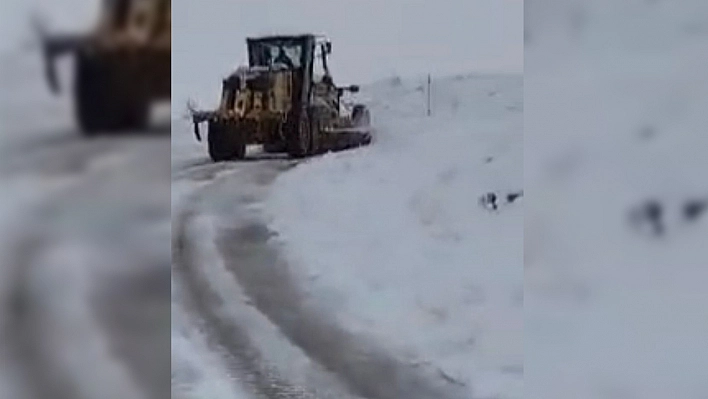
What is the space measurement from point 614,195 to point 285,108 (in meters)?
0.50

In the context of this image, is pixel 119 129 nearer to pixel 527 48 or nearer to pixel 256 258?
pixel 256 258

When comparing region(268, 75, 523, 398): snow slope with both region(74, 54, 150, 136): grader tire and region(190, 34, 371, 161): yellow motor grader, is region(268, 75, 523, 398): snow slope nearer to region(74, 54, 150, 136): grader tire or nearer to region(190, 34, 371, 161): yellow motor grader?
region(190, 34, 371, 161): yellow motor grader

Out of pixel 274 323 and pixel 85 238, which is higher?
pixel 85 238

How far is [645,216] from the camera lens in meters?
1.48

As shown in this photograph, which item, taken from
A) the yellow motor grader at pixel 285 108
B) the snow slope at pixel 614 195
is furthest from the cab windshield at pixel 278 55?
the snow slope at pixel 614 195

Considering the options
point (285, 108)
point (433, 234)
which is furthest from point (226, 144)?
point (433, 234)

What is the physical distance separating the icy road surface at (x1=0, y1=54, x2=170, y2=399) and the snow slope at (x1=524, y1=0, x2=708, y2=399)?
56cm

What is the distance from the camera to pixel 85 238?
169cm

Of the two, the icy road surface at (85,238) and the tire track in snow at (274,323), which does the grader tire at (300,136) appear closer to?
the tire track in snow at (274,323)

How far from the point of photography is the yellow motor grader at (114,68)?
168 centimetres

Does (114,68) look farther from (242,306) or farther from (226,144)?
(242,306)

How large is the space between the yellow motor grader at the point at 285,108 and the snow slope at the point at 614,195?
0.28 metres

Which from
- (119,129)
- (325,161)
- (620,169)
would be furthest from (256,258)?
(620,169)

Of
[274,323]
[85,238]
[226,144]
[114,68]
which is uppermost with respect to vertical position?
[114,68]
